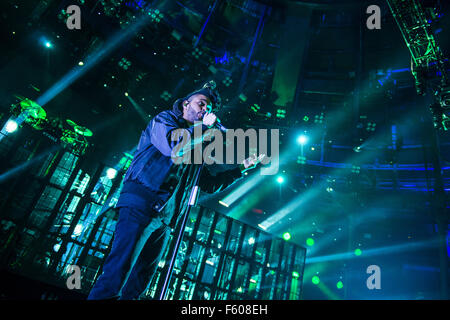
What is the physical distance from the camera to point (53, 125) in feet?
35.3

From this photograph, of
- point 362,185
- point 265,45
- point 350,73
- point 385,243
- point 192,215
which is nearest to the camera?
point 192,215

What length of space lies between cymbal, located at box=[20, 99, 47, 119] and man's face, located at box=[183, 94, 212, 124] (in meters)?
9.79

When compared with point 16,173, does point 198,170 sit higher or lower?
lower

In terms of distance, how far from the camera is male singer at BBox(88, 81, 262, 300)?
67.0 inches

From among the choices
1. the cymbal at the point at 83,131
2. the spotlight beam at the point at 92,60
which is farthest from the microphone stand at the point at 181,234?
the cymbal at the point at 83,131

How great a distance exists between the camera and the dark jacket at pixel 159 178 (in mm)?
1893

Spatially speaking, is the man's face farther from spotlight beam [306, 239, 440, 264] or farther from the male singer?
spotlight beam [306, 239, 440, 264]

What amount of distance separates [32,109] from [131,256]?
35.0ft

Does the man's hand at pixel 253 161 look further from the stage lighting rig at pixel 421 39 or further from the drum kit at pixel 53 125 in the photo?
the drum kit at pixel 53 125

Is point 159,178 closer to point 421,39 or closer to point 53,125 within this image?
point 421,39
